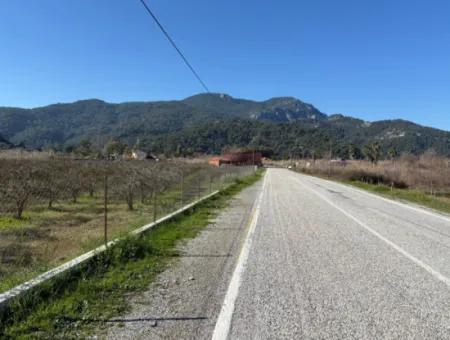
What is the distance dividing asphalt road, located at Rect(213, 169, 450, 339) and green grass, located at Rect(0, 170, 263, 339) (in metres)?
1.36

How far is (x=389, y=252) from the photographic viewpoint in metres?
8.41

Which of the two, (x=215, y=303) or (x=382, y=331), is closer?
(x=382, y=331)

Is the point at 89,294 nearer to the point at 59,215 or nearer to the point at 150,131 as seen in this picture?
the point at 59,215

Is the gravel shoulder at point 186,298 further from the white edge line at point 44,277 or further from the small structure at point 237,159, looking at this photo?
the small structure at point 237,159

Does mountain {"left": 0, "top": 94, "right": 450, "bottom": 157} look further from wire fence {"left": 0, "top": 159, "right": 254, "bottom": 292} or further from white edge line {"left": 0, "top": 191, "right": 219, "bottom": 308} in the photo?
white edge line {"left": 0, "top": 191, "right": 219, "bottom": 308}

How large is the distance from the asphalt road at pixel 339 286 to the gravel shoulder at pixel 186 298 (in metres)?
0.21

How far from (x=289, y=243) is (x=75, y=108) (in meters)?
167

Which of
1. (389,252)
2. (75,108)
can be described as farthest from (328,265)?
(75,108)

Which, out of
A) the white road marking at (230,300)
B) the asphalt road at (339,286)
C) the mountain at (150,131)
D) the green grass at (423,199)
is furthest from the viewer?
the mountain at (150,131)

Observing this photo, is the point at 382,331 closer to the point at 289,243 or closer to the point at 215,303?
the point at 215,303

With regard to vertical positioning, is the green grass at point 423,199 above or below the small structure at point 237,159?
below

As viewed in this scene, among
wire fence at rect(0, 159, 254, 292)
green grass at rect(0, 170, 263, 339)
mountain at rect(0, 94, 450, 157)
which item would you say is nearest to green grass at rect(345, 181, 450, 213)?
wire fence at rect(0, 159, 254, 292)

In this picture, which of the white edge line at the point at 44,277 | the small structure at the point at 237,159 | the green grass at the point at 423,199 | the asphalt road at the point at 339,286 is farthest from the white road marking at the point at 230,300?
the small structure at the point at 237,159

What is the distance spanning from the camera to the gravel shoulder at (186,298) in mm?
4344
